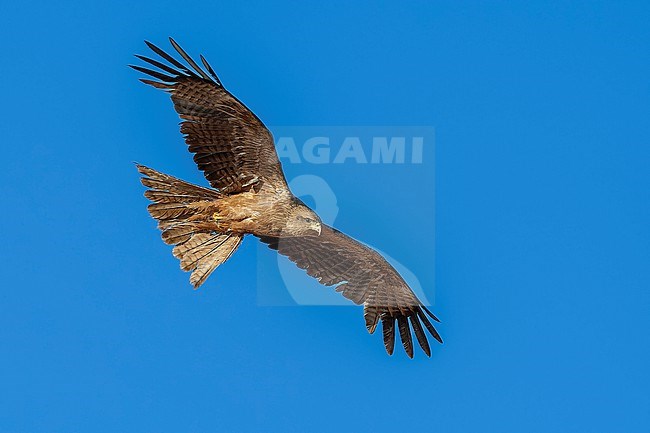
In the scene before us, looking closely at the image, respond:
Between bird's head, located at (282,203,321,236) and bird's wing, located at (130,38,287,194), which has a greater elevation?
bird's wing, located at (130,38,287,194)

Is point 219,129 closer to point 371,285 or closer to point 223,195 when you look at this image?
point 223,195

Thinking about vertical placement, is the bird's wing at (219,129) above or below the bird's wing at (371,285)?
above

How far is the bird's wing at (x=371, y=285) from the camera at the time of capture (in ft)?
48.2

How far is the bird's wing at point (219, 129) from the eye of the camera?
45.1ft

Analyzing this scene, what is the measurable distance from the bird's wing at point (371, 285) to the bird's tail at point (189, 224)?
1.68ft

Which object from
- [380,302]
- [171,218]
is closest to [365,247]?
[380,302]

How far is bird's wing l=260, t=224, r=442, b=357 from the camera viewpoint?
14.7 metres

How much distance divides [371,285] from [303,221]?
55.5 inches

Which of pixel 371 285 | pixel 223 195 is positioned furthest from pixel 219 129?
pixel 371 285

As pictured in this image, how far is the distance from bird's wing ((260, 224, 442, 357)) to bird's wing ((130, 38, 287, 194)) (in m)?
0.92

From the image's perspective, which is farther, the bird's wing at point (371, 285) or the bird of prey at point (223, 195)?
the bird's wing at point (371, 285)

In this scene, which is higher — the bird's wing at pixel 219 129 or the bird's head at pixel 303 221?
the bird's wing at pixel 219 129

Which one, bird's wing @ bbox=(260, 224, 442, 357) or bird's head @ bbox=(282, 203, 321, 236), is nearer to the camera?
bird's head @ bbox=(282, 203, 321, 236)

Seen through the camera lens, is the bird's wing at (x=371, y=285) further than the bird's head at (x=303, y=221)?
Yes
